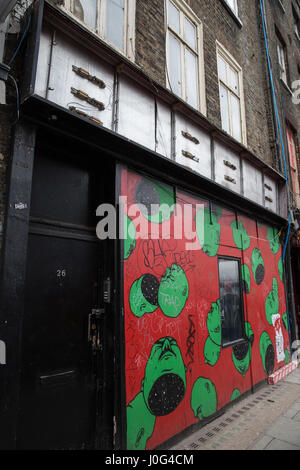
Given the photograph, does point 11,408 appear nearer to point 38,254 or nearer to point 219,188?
point 38,254

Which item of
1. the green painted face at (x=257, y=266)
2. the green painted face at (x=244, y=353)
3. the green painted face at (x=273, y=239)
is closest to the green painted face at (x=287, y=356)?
the green painted face at (x=244, y=353)

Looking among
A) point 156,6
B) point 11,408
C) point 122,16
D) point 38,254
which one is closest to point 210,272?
point 38,254

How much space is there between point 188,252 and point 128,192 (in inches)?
60.1

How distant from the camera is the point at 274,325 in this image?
22.9 feet

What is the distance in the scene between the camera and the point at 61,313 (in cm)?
312

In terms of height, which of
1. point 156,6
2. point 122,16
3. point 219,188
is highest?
point 156,6

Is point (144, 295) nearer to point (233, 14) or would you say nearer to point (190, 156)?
point (190, 156)

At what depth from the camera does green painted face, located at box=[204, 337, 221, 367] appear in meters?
4.57

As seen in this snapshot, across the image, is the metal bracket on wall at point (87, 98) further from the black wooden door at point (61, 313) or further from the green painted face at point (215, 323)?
the green painted face at point (215, 323)

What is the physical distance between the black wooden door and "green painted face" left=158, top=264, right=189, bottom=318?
95 centimetres

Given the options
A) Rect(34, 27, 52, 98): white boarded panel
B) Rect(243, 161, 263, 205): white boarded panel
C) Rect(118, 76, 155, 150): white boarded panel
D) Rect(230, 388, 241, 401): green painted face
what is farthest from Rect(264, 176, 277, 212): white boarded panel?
Rect(34, 27, 52, 98): white boarded panel

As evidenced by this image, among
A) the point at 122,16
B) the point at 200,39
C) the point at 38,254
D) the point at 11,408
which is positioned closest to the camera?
the point at 11,408

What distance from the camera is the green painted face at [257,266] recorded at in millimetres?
6539

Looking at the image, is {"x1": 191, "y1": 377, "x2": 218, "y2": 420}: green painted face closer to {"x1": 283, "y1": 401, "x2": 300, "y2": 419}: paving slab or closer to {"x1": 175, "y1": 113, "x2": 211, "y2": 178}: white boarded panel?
{"x1": 283, "y1": 401, "x2": 300, "y2": 419}: paving slab
